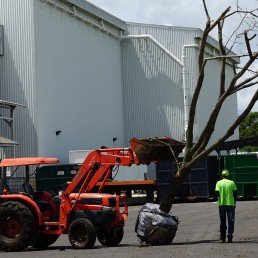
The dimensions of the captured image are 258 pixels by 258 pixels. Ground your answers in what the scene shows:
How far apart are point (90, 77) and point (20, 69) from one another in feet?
26.1

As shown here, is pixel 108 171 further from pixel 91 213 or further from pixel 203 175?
pixel 203 175

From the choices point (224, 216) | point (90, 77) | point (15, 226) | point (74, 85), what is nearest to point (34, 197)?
point (15, 226)

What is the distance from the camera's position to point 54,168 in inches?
1551

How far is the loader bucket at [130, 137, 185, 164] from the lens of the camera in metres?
17.5

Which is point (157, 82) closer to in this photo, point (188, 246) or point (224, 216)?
point (224, 216)

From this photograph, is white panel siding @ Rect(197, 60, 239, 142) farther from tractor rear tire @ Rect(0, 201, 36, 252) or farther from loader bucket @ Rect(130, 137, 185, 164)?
tractor rear tire @ Rect(0, 201, 36, 252)

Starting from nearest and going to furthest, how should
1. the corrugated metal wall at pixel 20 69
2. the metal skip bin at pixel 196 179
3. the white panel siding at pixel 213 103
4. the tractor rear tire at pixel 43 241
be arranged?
the tractor rear tire at pixel 43 241
the metal skip bin at pixel 196 179
the corrugated metal wall at pixel 20 69
the white panel siding at pixel 213 103

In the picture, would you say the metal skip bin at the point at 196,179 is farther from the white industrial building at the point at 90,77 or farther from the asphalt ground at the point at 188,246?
the asphalt ground at the point at 188,246

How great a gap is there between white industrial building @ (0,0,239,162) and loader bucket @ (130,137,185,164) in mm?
25129

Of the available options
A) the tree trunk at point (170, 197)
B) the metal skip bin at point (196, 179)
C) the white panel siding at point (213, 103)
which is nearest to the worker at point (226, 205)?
the tree trunk at point (170, 197)

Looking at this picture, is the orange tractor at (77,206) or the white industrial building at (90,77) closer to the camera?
the orange tractor at (77,206)

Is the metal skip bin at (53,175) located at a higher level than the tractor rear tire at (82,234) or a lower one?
higher

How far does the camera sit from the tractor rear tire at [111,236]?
18.3 metres

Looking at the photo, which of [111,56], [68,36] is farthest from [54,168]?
[111,56]
